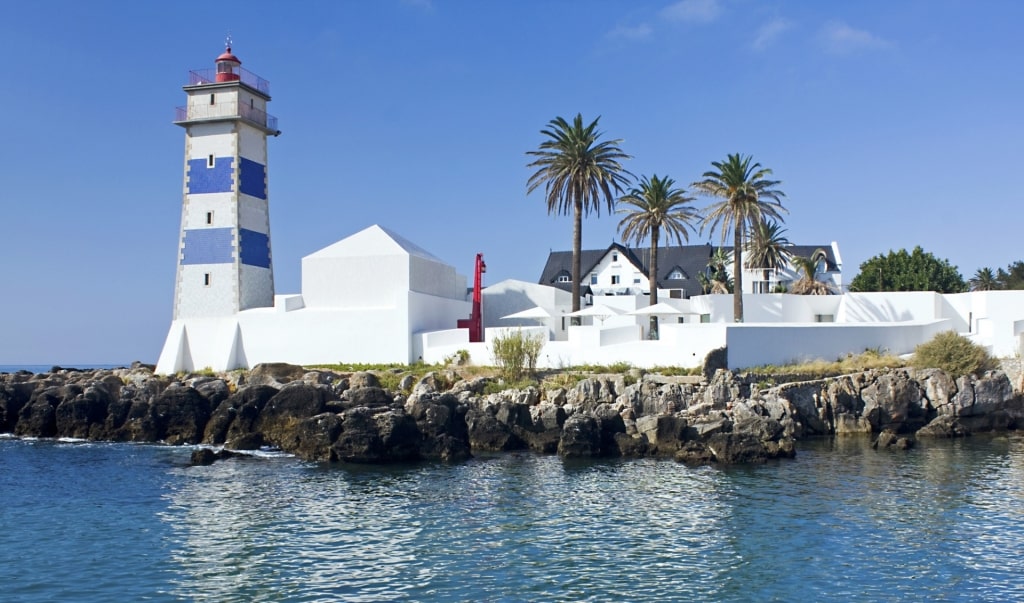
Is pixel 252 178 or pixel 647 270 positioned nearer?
pixel 252 178

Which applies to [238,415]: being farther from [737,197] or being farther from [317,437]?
[737,197]

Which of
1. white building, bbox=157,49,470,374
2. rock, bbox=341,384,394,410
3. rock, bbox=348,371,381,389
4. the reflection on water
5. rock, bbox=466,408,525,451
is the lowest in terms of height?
the reflection on water

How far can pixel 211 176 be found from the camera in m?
49.4

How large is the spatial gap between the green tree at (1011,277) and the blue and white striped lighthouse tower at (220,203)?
202 ft

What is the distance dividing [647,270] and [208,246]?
39.5m

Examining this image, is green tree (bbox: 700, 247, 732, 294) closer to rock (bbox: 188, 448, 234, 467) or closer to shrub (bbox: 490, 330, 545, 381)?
shrub (bbox: 490, 330, 545, 381)

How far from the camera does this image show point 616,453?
32.2m

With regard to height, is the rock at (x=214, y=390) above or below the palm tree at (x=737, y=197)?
below

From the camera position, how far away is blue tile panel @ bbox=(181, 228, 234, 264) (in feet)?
160

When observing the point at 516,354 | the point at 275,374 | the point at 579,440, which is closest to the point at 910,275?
the point at 516,354

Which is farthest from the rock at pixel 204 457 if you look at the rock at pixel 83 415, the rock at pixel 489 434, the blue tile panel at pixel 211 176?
the blue tile panel at pixel 211 176

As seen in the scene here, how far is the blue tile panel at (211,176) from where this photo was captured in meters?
49.1

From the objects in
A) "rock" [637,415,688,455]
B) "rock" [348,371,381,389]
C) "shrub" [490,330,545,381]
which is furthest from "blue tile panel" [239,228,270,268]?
"rock" [637,415,688,455]

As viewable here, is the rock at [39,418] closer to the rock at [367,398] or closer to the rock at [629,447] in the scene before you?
the rock at [367,398]
